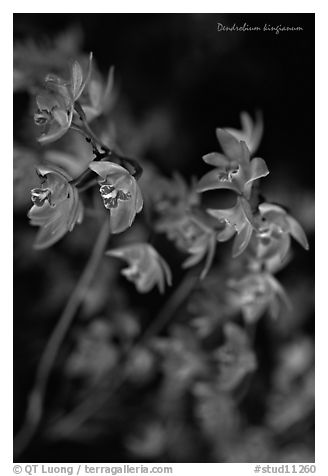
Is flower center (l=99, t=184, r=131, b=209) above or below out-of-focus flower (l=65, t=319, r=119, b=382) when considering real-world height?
above

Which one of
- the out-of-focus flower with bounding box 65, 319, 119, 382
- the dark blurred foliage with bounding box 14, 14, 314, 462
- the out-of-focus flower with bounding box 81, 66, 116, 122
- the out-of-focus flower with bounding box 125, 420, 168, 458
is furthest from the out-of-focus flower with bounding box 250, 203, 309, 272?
the out-of-focus flower with bounding box 125, 420, 168, 458

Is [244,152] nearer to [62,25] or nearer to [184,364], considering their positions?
[184,364]

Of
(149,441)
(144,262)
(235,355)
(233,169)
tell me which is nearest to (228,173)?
(233,169)

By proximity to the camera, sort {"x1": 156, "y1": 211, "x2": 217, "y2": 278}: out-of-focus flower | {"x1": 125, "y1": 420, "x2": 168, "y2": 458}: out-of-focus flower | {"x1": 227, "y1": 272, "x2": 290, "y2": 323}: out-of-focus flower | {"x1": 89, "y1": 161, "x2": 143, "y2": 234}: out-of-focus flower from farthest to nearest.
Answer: {"x1": 125, "y1": 420, "x2": 168, "y2": 458}: out-of-focus flower → {"x1": 227, "y1": 272, "x2": 290, "y2": 323}: out-of-focus flower → {"x1": 156, "y1": 211, "x2": 217, "y2": 278}: out-of-focus flower → {"x1": 89, "y1": 161, "x2": 143, "y2": 234}: out-of-focus flower

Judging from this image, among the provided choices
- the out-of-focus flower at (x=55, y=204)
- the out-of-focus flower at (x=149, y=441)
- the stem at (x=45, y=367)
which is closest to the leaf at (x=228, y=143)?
the out-of-focus flower at (x=55, y=204)

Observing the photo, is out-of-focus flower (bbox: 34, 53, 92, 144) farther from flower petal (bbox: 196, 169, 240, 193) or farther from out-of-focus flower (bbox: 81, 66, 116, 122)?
flower petal (bbox: 196, 169, 240, 193)
